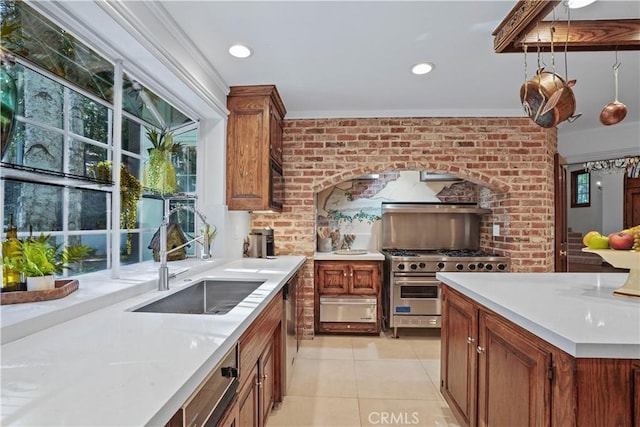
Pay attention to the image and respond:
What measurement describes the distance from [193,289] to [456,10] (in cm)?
219

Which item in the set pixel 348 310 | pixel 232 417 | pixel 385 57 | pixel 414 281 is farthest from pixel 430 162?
pixel 232 417

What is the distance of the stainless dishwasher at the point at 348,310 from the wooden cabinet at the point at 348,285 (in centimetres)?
3

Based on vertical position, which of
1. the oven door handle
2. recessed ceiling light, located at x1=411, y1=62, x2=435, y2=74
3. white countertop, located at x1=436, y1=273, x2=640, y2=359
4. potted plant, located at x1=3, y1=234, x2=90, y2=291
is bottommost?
the oven door handle

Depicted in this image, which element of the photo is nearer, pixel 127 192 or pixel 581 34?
pixel 581 34

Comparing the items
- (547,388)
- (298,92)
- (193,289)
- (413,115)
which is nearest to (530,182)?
(413,115)

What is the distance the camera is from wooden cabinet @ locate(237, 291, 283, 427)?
1.37m

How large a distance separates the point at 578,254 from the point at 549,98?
7164 millimetres

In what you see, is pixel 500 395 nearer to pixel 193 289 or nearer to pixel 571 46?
pixel 193 289

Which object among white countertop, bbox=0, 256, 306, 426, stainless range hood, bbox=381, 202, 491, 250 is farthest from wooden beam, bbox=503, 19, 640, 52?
stainless range hood, bbox=381, 202, 491, 250

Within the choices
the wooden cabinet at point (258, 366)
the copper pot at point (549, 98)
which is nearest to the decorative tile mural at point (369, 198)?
the wooden cabinet at point (258, 366)

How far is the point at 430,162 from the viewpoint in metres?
3.62

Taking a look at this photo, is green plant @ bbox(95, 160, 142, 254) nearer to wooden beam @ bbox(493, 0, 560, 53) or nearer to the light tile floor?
the light tile floor

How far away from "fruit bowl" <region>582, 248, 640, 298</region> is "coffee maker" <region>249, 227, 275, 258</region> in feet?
8.20

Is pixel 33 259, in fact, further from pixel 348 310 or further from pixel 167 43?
pixel 348 310
